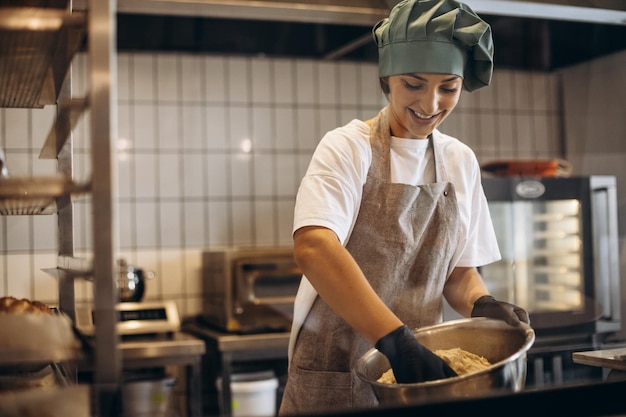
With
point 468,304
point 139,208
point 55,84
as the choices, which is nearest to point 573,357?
point 468,304

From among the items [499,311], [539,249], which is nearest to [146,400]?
[499,311]

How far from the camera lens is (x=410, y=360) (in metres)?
1.06

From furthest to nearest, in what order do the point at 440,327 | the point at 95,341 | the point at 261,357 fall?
the point at 261,357 → the point at 440,327 → the point at 95,341

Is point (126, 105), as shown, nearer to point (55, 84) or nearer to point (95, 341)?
point (55, 84)

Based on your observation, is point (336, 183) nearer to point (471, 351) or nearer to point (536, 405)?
point (471, 351)

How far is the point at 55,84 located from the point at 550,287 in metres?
1.80

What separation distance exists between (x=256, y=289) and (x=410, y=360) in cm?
142

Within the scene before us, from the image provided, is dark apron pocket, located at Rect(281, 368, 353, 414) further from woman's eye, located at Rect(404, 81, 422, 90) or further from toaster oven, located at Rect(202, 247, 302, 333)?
toaster oven, located at Rect(202, 247, 302, 333)

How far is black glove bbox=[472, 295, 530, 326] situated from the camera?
1.19 metres

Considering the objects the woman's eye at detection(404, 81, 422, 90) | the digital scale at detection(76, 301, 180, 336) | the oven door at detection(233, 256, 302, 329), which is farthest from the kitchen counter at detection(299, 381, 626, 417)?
the digital scale at detection(76, 301, 180, 336)

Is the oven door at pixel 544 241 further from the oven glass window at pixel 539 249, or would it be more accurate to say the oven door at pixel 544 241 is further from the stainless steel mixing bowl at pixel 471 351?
the stainless steel mixing bowl at pixel 471 351

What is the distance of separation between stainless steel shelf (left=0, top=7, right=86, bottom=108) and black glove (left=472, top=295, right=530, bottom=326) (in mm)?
766

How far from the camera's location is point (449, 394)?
993 millimetres

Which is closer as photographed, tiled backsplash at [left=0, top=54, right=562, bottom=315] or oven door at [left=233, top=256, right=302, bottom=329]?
oven door at [left=233, top=256, right=302, bottom=329]
